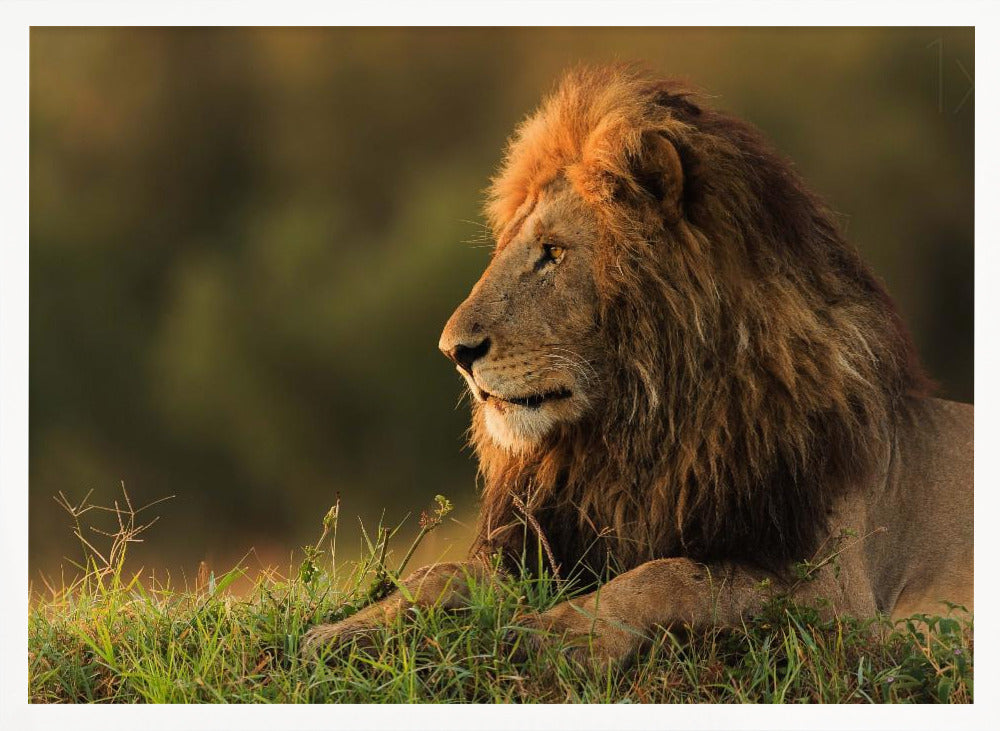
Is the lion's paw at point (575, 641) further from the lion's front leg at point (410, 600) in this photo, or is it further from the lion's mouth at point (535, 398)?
the lion's mouth at point (535, 398)

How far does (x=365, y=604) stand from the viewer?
330 centimetres

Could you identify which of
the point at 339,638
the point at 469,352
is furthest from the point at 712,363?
the point at 339,638

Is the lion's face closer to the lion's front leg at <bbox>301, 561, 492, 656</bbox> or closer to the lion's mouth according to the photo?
the lion's mouth

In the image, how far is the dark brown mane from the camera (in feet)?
10.7

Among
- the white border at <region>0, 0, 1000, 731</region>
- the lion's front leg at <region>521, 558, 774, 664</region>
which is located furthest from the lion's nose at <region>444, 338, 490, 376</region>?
the white border at <region>0, 0, 1000, 731</region>

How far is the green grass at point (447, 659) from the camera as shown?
2959mm

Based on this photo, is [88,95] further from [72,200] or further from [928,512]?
[928,512]

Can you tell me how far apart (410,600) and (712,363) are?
0.87 metres

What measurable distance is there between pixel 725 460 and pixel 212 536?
2848 millimetres

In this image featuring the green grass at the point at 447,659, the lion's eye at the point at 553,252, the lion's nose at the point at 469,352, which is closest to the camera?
the green grass at the point at 447,659

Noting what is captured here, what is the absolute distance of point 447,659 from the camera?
2949 mm

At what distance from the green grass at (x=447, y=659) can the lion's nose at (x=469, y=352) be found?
0.36 m

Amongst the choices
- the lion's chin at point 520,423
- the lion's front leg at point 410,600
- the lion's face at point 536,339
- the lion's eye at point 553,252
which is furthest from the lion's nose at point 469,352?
the lion's front leg at point 410,600
